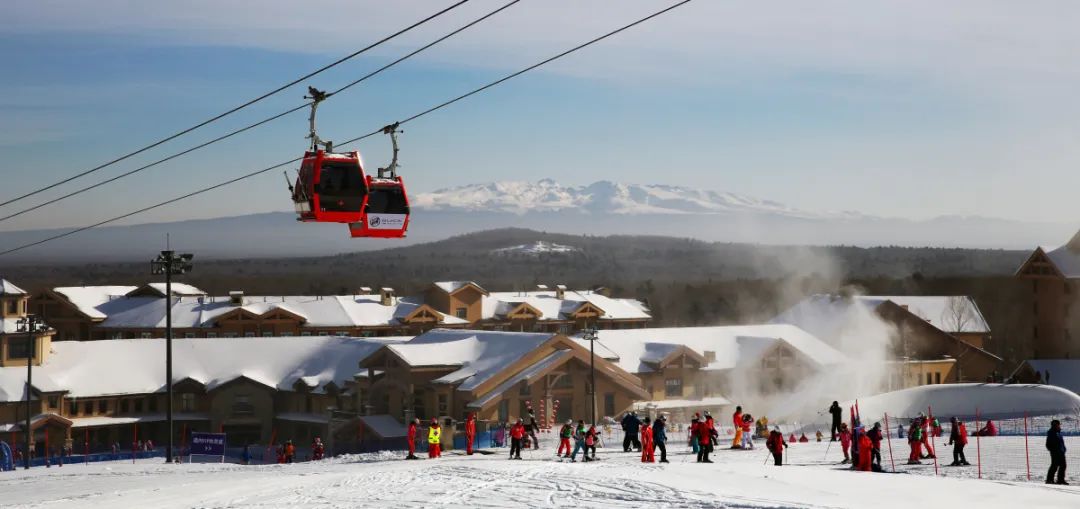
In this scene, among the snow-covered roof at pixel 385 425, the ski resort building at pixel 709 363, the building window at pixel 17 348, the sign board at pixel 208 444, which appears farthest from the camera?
the ski resort building at pixel 709 363

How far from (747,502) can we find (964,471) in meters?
11.6

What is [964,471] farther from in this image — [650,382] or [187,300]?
[187,300]

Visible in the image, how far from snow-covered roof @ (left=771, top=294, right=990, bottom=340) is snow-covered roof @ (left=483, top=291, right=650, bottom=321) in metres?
27.4

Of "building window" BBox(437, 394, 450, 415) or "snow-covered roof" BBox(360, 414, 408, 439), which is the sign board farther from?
"building window" BBox(437, 394, 450, 415)

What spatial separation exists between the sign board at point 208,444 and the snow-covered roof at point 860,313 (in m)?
51.9

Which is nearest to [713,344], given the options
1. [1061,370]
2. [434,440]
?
[1061,370]

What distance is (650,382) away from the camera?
255 ft

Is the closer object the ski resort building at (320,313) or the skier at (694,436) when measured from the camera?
the skier at (694,436)

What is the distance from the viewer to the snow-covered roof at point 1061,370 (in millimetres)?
84625

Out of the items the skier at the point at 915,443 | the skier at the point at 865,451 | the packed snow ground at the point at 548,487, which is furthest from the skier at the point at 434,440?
the skier at the point at 915,443

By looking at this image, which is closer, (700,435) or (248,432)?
(700,435)

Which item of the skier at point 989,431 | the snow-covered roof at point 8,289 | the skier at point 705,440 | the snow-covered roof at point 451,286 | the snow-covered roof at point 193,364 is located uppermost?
the snow-covered roof at point 451,286

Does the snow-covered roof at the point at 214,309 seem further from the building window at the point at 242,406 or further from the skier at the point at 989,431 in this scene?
the skier at the point at 989,431

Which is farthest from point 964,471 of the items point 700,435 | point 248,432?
point 248,432
